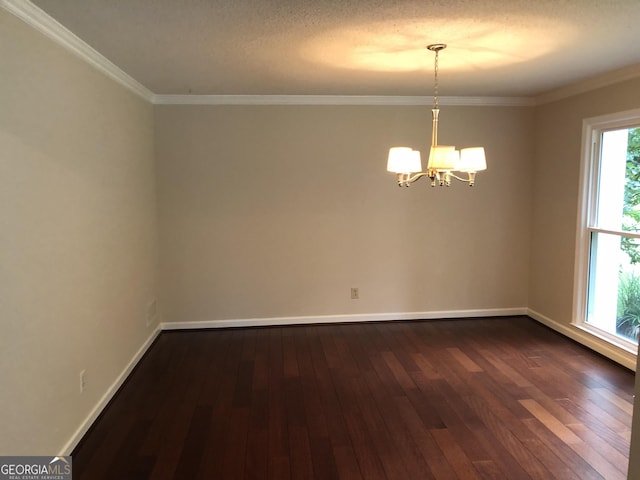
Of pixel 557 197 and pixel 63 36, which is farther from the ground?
pixel 63 36

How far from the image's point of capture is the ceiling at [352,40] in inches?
85.0

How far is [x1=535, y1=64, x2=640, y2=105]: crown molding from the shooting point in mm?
3428

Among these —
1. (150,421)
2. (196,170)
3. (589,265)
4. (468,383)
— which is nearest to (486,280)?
(589,265)

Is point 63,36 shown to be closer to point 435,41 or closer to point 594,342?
point 435,41

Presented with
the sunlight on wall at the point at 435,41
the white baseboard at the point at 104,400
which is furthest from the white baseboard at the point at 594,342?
the white baseboard at the point at 104,400

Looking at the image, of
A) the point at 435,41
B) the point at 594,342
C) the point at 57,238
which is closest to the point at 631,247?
the point at 594,342

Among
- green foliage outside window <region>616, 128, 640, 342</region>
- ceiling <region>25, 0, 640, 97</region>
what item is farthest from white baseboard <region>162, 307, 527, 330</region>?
ceiling <region>25, 0, 640, 97</region>

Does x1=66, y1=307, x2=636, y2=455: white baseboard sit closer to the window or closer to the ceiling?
the window

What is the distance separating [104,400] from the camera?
3.03 metres

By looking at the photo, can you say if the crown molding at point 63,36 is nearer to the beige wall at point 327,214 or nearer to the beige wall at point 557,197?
the beige wall at point 327,214

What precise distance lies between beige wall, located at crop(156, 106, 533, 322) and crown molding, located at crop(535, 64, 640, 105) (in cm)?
33

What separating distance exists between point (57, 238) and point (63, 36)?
111cm

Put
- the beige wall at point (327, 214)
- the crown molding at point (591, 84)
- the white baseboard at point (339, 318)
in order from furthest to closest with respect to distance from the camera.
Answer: the white baseboard at point (339, 318), the beige wall at point (327, 214), the crown molding at point (591, 84)

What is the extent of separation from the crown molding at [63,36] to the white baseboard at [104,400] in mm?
2214
